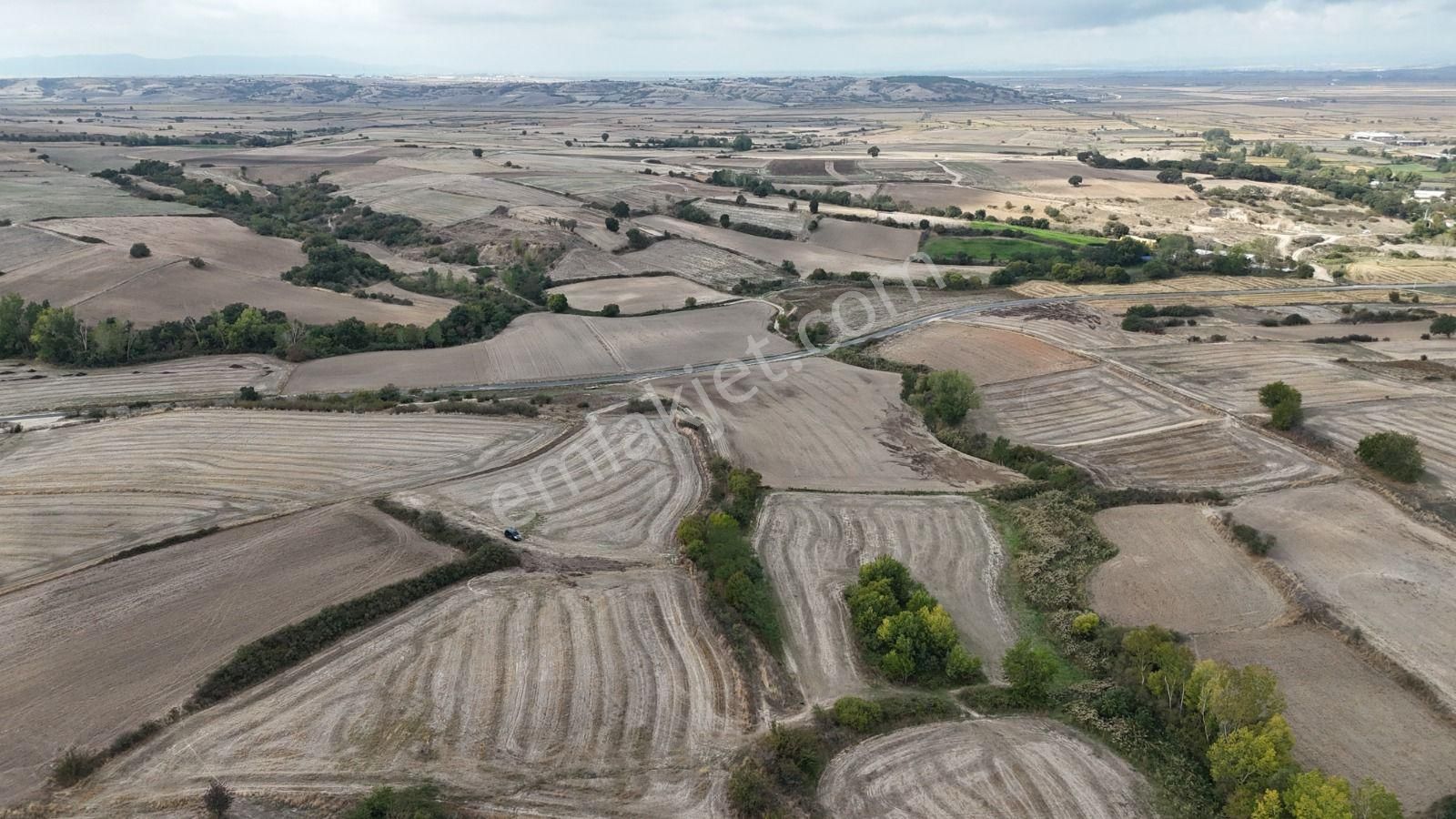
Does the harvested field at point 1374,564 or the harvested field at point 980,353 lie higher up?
the harvested field at point 980,353

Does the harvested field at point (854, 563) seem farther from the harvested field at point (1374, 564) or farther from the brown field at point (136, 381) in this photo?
the brown field at point (136, 381)

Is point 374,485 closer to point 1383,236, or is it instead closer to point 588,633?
point 588,633

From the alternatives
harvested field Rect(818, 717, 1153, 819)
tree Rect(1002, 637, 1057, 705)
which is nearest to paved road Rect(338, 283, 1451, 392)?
tree Rect(1002, 637, 1057, 705)

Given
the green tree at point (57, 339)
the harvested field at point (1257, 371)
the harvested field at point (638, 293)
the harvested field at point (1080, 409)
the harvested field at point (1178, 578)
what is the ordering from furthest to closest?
the harvested field at point (638, 293), the green tree at point (57, 339), the harvested field at point (1257, 371), the harvested field at point (1080, 409), the harvested field at point (1178, 578)

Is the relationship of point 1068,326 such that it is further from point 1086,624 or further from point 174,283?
point 174,283

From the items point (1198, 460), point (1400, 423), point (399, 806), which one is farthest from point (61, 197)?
point (1400, 423)

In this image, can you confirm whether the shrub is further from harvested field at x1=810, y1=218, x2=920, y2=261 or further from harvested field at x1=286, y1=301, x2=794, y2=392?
harvested field at x1=810, y1=218, x2=920, y2=261

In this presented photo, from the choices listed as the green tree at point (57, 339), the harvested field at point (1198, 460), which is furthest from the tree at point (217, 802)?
the green tree at point (57, 339)
